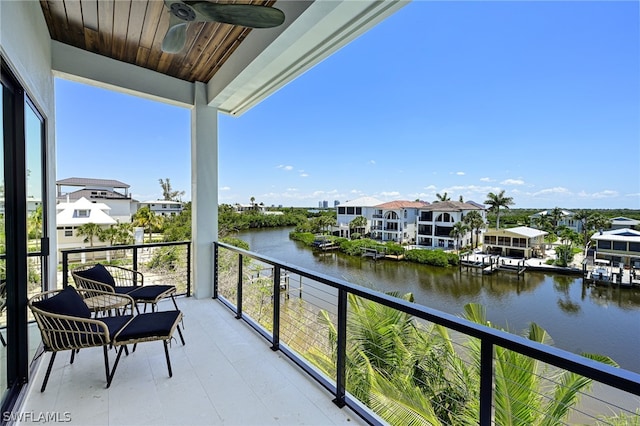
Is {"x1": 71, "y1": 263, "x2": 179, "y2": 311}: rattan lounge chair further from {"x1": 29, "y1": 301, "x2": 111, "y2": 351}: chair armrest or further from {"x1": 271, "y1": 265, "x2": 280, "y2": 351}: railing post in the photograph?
{"x1": 271, "y1": 265, "x2": 280, "y2": 351}: railing post

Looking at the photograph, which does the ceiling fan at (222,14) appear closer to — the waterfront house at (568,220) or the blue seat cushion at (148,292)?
the blue seat cushion at (148,292)

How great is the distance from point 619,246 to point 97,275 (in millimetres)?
15033

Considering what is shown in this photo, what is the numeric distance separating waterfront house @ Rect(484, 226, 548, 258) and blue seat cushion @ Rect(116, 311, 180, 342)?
19283 millimetres

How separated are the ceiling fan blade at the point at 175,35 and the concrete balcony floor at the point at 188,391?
7.94 feet

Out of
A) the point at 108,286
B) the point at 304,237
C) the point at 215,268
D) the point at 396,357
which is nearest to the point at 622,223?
the point at 396,357

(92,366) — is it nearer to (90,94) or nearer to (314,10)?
(314,10)

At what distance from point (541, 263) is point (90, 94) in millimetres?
22145

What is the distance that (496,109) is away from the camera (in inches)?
916

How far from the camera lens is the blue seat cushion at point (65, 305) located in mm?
1791

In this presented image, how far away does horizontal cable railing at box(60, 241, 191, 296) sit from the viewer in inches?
128

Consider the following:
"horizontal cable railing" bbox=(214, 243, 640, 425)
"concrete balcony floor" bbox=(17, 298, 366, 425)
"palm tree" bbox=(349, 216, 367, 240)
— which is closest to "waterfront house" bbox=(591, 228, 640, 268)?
"horizontal cable railing" bbox=(214, 243, 640, 425)

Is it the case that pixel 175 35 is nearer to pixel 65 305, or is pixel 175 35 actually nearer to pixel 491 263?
pixel 65 305

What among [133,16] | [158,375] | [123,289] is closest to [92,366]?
[158,375]

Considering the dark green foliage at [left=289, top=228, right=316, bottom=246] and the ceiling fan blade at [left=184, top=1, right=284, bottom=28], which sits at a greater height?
the ceiling fan blade at [left=184, top=1, right=284, bottom=28]
